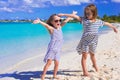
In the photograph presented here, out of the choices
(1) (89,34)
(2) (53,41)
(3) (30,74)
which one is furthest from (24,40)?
(2) (53,41)

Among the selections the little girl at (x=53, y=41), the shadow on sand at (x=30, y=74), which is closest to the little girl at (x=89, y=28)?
the little girl at (x=53, y=41)

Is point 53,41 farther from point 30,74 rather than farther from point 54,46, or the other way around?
point 30,74

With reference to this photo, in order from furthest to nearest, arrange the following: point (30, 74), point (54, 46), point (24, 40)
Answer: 1. point (24, 40)
2. point (30, 74)
3. point (54, 46)

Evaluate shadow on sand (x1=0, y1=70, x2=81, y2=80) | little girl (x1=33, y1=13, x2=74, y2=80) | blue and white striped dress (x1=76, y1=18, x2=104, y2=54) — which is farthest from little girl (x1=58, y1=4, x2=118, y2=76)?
shadow on sand (x1=0, y1=70, x2=81, y2=80)

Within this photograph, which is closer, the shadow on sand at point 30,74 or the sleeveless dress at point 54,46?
the sleeveless dress at point 54,46

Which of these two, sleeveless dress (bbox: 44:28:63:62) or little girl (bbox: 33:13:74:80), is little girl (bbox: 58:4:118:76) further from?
sleeveless dress (bbox: 44:28:63:62)

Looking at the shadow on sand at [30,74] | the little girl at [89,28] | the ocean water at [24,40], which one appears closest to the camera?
the little girl at [89,28]

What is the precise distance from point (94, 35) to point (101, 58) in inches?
110

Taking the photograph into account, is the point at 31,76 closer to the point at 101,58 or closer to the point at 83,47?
the point at 83,47

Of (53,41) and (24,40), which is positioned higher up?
(53,41)

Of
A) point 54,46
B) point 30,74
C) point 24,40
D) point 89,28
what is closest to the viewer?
point 54,46

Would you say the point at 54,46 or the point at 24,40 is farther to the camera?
the point at 24,40

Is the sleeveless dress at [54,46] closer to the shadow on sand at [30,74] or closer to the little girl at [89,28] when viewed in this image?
the little girl at [89,28]

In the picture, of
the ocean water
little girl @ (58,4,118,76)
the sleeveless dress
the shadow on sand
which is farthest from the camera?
the ocean water
